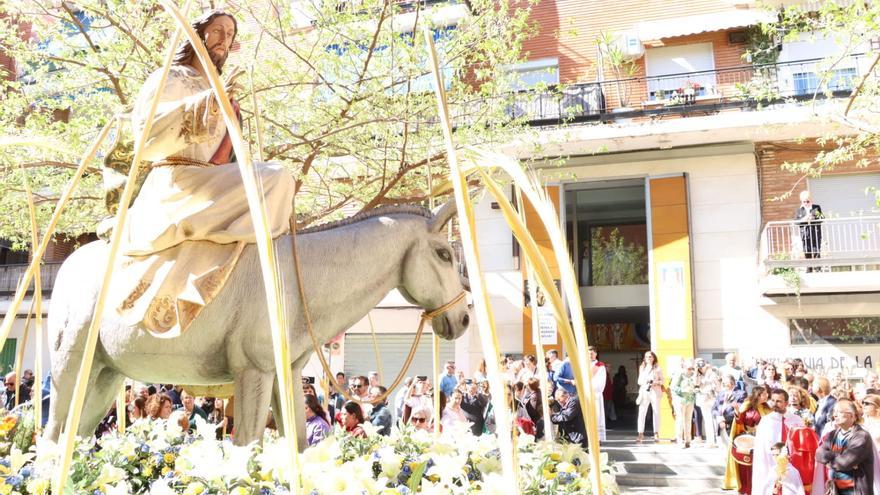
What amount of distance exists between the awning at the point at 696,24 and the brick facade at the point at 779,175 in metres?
2.78

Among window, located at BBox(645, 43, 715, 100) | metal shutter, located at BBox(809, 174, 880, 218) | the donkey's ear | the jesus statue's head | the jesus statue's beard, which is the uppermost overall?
window, located at BBox(645, 43, 715, 100)

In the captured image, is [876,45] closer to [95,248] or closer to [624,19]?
[624,19]

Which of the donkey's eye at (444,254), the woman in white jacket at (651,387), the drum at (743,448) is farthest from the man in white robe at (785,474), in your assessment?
the donkey's eye at (444,254)

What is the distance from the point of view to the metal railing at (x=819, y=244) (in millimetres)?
15406

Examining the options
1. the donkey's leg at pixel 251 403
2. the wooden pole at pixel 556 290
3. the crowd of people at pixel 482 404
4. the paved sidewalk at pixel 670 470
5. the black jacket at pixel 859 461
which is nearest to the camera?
the wooden pole at pixel 556 290

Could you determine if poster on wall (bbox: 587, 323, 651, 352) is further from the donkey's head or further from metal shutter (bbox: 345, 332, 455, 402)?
the donkey's head

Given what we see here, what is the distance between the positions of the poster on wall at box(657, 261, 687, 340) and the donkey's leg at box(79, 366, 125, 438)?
14737mm

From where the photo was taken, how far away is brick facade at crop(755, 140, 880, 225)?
16.6m

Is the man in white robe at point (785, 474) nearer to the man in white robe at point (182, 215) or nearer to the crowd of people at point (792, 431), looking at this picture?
the crowd of people at point (792, 431)

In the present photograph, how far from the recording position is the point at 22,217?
9648 millimetres

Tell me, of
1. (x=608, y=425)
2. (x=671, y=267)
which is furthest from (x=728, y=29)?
(x=608, y=425)

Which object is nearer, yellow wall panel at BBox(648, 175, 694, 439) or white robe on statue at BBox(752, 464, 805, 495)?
white robe on statue at BBox(752, 464, 805, 495)

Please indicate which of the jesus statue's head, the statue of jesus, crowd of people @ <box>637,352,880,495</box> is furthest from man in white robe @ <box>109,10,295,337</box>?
crowd of people @ <box>637,352,880,495</box>

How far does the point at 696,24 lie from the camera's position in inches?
668
